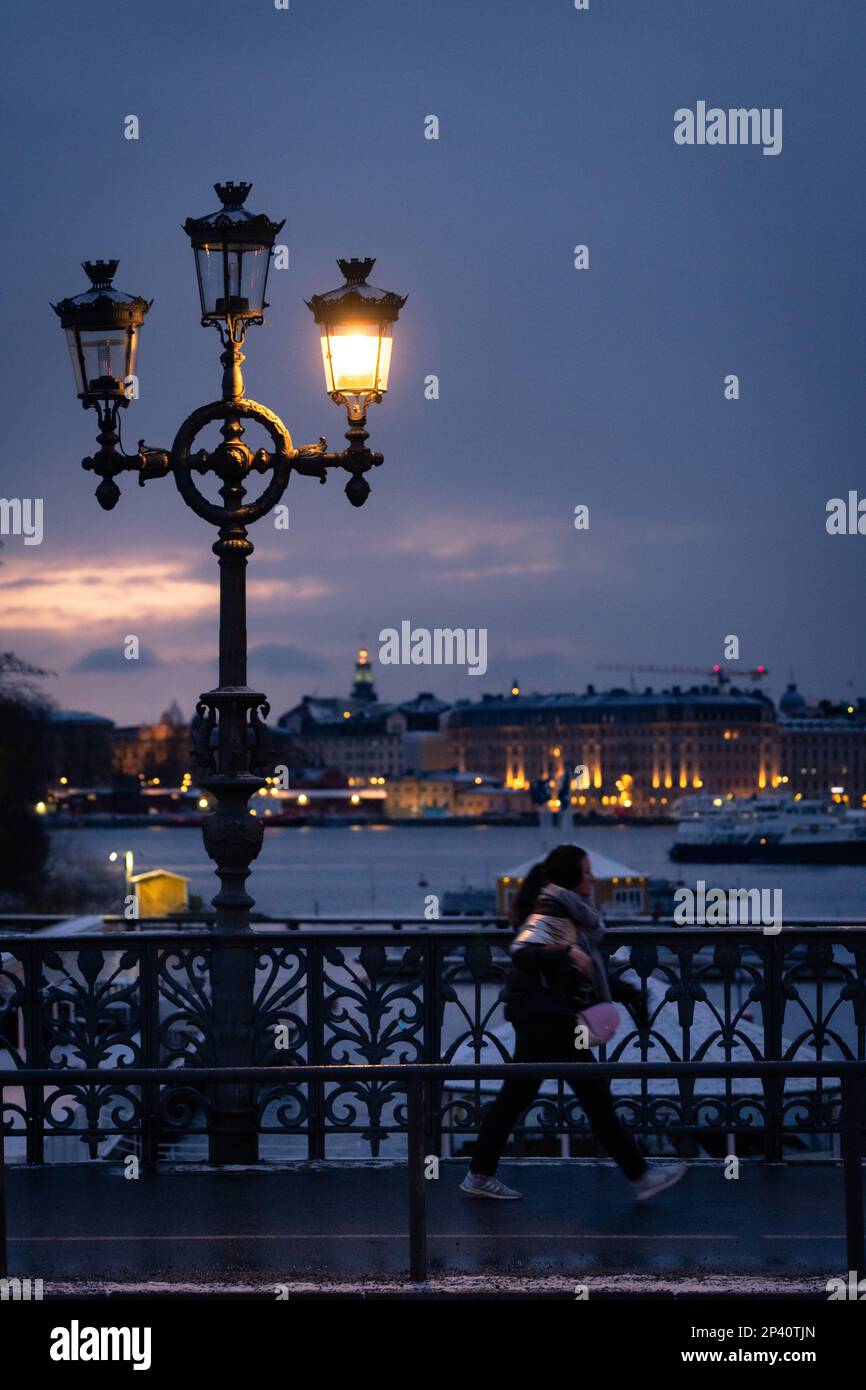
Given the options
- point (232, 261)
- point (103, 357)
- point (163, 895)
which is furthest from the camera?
point (163, 895)

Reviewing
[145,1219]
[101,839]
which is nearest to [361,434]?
[145,1219]

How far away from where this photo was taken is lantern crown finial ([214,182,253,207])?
9.94 metres

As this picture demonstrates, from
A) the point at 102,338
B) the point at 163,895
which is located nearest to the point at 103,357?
the point at 102,338

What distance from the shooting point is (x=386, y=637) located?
623 inches

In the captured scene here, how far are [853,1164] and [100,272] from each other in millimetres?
5880

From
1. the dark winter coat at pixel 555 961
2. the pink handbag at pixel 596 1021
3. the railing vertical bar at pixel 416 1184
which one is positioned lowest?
the railing vertical bar at pixel 416 1184

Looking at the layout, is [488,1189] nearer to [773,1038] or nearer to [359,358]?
[773,1038]

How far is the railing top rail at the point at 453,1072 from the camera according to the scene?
655 cm

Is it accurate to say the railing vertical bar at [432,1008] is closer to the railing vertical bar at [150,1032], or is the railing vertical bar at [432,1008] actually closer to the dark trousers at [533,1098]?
the dark trousers at [533,1098]

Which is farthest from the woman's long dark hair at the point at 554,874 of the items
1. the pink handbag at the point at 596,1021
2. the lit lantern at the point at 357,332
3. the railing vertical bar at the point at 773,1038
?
the lit lantern at the point at 357,332

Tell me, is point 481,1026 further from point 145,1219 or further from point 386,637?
point 386,637

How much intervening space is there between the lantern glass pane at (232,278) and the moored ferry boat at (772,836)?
133 meters

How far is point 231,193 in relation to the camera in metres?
9.95
